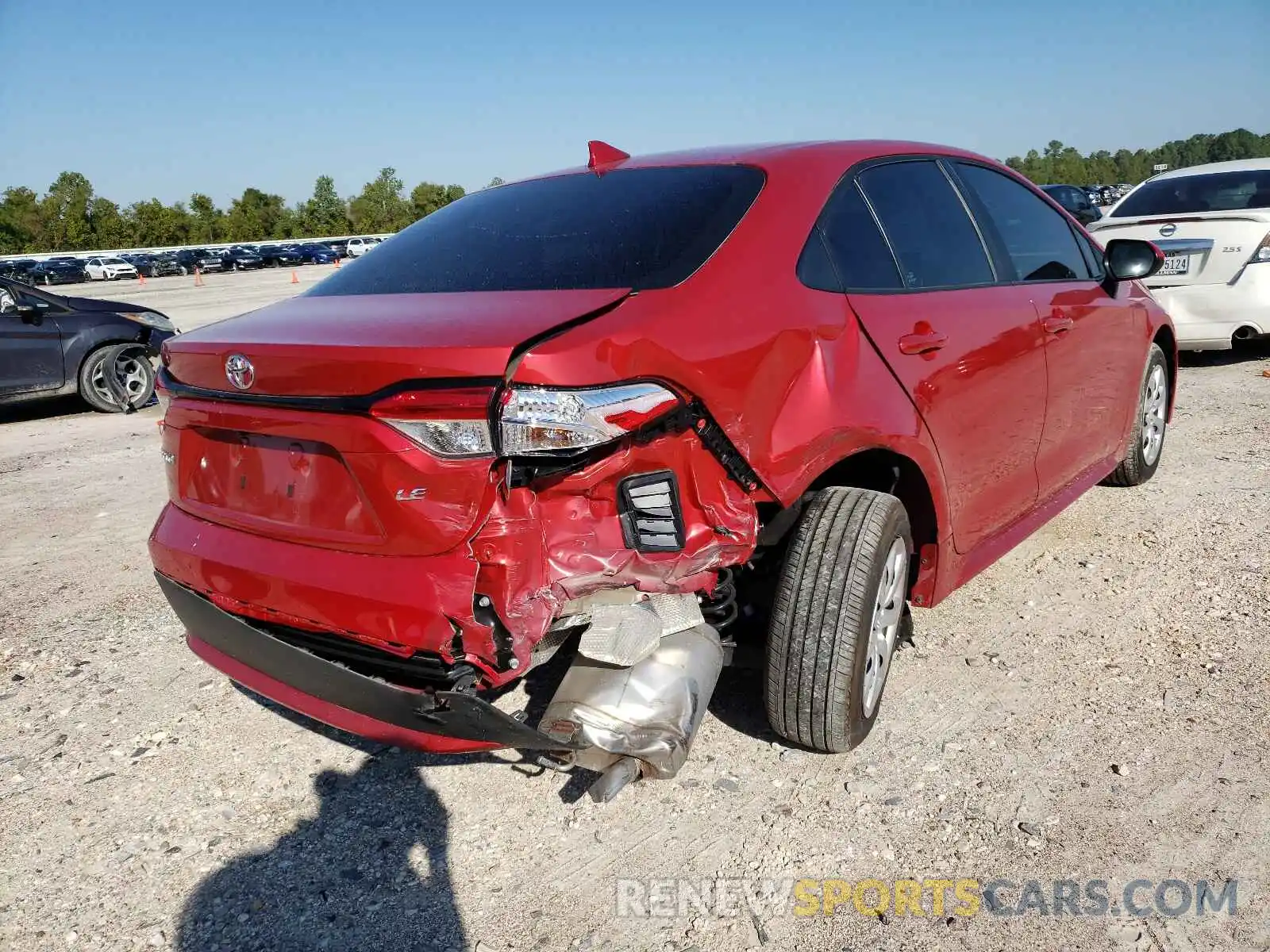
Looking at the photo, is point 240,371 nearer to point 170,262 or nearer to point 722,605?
point 722,605

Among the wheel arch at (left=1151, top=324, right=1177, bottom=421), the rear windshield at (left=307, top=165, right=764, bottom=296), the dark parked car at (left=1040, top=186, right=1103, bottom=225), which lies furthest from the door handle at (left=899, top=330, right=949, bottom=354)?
the dark parked car at (left=1040, top=186, right=1103, bottom=225)

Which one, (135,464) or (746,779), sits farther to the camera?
(135,464)

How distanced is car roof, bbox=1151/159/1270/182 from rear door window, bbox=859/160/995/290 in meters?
6.89

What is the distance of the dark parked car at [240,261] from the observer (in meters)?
58.0

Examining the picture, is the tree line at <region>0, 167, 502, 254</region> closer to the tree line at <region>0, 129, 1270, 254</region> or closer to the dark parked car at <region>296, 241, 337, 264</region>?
the tree line at <region>0, 129, 1270, 254</region>

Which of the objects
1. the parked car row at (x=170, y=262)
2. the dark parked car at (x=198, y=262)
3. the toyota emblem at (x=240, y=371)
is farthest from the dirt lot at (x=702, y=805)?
the dark parked car at (x=198, y=262)

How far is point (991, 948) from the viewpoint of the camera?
2168 mm

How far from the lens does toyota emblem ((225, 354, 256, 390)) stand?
241 cm

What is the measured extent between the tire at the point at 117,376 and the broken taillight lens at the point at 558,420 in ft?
28.3

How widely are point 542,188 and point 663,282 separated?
3.60 feet

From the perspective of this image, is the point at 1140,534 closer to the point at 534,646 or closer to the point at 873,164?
the point at 873,164

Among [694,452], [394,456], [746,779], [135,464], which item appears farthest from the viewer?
[135,464]

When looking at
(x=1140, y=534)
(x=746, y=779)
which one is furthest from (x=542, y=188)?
(x=1140, y=534)

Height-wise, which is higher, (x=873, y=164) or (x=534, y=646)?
(x=873, y=164)
